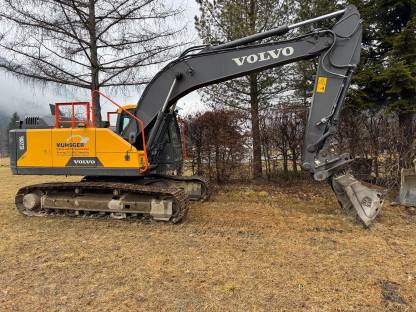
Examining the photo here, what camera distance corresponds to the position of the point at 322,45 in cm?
620

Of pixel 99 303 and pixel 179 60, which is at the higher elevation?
pixel 179 60

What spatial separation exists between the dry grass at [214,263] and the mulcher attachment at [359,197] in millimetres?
253

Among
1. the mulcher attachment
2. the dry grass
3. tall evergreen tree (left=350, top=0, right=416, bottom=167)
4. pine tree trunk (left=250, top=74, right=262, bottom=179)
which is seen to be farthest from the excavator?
tall evergreen tree (left=350, top=0, right=416, bottom=167)

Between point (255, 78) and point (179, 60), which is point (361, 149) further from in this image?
point (179, 60)

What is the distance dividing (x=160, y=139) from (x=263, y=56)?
267 centimetres

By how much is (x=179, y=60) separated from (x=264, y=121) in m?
4.71

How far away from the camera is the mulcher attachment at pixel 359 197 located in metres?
6.05

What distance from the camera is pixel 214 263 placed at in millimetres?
4570

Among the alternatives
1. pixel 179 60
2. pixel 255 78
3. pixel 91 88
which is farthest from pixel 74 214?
pixel 255 78

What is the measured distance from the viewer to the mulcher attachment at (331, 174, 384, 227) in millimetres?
6047

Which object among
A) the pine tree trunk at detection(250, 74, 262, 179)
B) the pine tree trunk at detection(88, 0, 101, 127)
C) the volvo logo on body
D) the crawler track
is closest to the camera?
the volvo logo on body

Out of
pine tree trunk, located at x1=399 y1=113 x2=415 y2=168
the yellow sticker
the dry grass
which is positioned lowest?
the dry grass

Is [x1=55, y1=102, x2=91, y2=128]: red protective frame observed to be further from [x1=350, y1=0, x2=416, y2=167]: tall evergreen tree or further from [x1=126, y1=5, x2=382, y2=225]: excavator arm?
[x1=350, y1=0, x2=416, y2=167]: tall evergreen tree

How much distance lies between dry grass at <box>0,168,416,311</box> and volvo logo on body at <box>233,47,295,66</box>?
9.80ft
